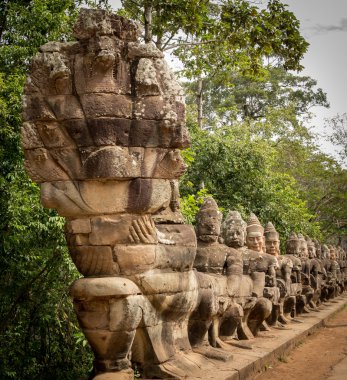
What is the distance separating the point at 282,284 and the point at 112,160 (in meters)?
6.05

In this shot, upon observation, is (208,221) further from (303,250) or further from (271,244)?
(303,250)

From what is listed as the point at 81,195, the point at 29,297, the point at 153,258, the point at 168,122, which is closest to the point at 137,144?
the point at 168,122

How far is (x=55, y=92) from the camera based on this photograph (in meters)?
4.71

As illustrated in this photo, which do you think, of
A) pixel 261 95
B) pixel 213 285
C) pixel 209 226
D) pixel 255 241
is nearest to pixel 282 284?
pixel 255 241

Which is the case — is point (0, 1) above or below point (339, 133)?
below

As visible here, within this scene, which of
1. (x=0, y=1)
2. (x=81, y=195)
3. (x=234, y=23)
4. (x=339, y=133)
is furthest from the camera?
(x=339, y=133)

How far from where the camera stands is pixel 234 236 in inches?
301

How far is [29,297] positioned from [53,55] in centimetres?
425

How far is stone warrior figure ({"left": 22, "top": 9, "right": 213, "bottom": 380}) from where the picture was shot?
456 centimetres

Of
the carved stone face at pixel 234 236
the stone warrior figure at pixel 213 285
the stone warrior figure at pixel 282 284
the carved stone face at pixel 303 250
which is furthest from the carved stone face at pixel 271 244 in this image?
the stone warrior figure at pixel 213 285

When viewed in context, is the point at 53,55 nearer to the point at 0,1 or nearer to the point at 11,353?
the point at 11,353

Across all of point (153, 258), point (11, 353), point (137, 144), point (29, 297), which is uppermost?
point (137, 144)

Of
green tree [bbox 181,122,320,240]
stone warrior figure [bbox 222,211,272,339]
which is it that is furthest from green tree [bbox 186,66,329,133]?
stone warrior figure [bbox 222,211,272,339]

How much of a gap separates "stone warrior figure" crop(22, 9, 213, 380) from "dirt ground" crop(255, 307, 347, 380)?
218 centimetres
